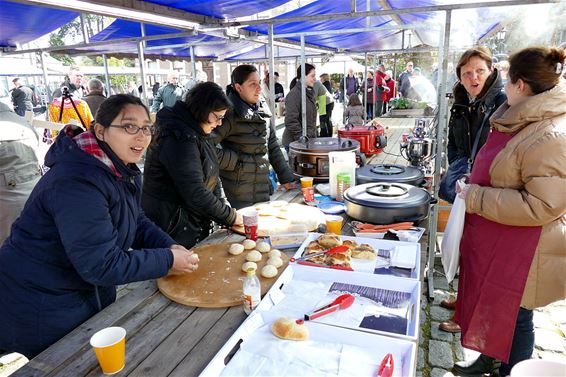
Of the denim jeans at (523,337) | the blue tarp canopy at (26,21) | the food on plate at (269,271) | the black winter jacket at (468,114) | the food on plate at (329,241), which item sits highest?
the blue tarp canopy at (26,21)

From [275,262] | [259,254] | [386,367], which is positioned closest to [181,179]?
[259,254]

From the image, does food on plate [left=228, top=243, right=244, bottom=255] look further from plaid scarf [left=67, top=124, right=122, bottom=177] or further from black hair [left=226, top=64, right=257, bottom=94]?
black hair [left=226, top=64, right=257, bottom=94]

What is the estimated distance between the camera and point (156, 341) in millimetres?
1299

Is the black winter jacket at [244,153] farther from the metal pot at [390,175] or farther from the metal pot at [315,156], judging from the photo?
the metal pot at [390,175]

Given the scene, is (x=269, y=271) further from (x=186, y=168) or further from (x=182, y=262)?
(x=186, y=168)

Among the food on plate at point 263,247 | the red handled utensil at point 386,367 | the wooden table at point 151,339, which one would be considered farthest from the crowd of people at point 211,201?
the red handled utensil at point 386,367

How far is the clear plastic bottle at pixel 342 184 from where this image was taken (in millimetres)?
2762

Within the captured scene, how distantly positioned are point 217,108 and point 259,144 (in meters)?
0.78

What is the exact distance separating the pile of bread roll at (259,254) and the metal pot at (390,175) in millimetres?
986

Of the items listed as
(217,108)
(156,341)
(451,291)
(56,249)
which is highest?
(217,108)

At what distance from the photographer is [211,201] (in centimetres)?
227

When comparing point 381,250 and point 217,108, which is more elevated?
point 217,108

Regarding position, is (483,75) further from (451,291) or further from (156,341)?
(156,341)

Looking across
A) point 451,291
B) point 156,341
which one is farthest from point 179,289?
point 451,291
